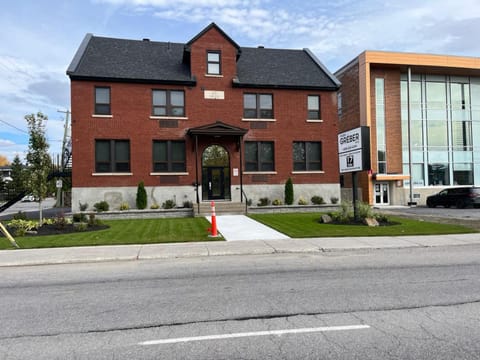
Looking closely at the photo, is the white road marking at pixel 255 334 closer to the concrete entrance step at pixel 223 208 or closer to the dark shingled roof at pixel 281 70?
the concrete entrance step at pixel 223 208

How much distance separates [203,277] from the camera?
6953 millimetres

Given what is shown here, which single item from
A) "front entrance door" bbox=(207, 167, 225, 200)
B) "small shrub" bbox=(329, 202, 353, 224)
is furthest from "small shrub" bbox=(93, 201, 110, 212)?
"small shrub" bbox=(329, 202, 353, 224)

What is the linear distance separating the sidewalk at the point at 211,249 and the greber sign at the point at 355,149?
4176mm

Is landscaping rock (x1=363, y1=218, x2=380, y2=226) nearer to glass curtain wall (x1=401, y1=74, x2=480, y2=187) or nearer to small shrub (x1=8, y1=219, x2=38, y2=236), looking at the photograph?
small shrub (x1=8, y1=219, x2=38, y2=236)

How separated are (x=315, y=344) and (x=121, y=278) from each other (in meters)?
4.57

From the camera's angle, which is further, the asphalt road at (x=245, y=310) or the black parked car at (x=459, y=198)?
the black parked car at (x=459, y=198)

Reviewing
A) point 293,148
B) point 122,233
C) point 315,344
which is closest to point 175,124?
point 293,148

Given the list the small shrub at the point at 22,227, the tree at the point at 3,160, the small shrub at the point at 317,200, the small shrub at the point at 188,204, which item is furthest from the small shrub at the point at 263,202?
the tree at the point at 3,160

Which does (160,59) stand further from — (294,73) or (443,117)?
(443,117)

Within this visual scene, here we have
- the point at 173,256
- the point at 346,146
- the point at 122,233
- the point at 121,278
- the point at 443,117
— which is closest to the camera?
the point at 121,278

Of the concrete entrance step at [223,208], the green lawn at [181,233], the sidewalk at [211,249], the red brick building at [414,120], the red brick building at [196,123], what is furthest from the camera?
the red brick building at [414,120]

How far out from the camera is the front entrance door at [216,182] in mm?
22859

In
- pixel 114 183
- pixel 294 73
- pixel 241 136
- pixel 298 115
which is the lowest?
pixel 114 183

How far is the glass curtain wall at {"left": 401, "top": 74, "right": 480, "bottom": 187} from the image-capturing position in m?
32.1
